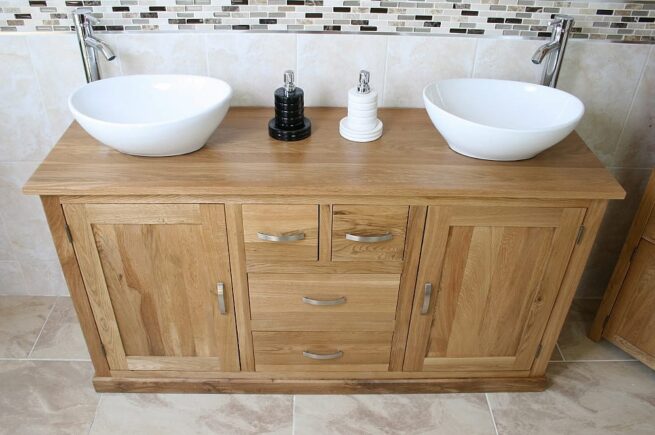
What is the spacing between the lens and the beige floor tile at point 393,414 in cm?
159

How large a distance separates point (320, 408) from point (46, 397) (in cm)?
86

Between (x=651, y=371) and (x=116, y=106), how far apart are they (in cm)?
191

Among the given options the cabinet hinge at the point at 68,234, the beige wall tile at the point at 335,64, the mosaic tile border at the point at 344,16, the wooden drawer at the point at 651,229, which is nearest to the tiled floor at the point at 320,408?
the wooden drawer at the point at 651,229

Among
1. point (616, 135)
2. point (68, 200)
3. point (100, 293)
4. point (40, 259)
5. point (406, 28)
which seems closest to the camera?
point (68, 200)

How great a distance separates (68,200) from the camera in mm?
1279

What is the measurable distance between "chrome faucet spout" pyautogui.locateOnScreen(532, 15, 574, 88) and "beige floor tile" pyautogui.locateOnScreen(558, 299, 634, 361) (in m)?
0.91

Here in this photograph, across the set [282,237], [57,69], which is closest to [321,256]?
[282,237]

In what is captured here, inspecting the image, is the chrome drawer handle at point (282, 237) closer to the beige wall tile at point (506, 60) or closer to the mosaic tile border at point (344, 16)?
the mosaic tile border at point (344, 16)

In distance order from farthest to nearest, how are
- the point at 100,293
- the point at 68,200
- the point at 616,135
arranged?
the point at 616,135
the point at 100,293
the point at 68,200

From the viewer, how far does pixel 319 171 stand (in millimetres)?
1307

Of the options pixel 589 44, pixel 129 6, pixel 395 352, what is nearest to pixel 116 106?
pixel 129 6

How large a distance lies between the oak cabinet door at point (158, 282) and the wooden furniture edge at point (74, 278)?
0.06 feet

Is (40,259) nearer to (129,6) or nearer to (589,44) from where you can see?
(129,6)

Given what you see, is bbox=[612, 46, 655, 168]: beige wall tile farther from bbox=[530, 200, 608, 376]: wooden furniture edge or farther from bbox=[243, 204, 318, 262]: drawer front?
bbox=[243, 204, 318, 262]: drawer front
